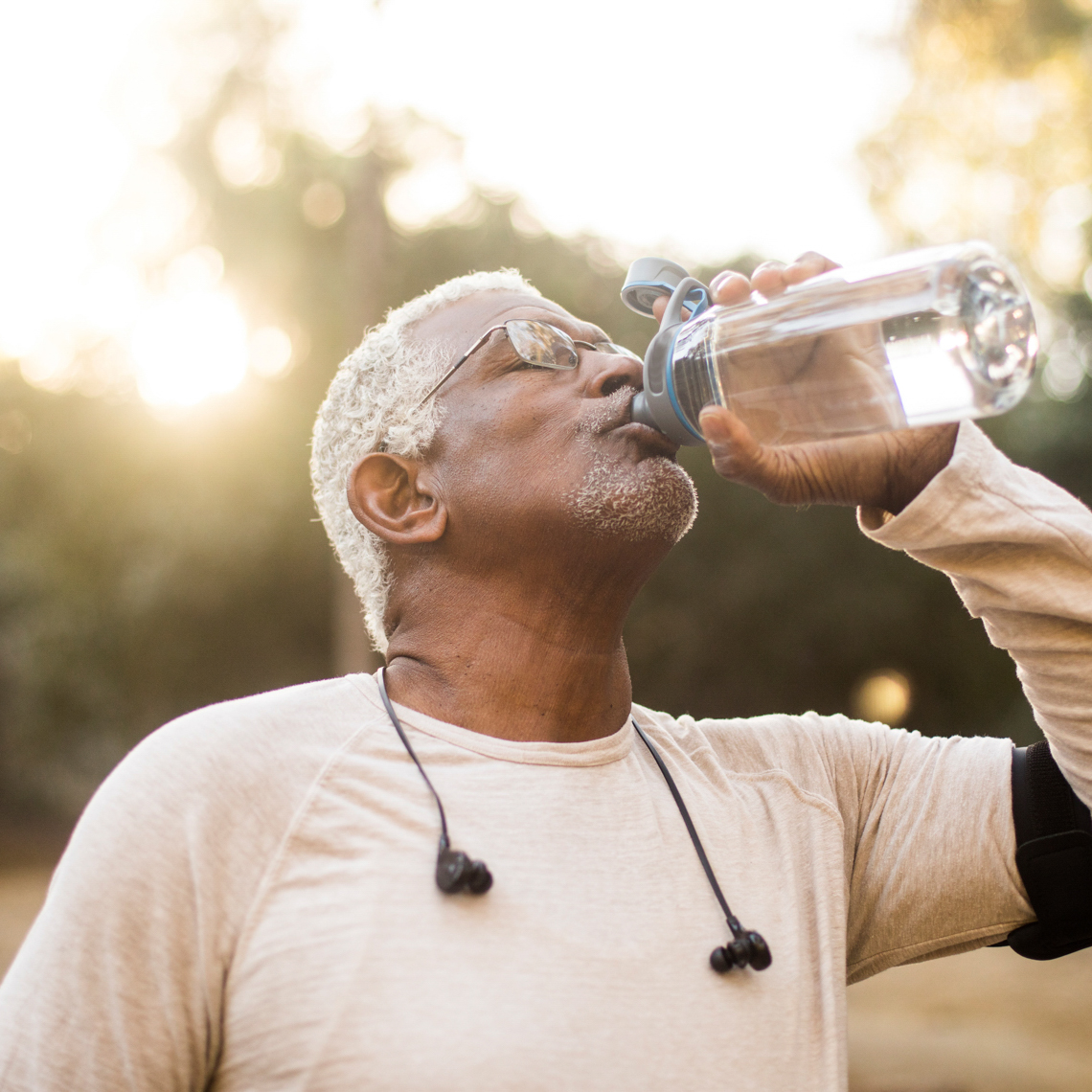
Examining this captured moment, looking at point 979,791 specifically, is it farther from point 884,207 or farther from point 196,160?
point 196,160

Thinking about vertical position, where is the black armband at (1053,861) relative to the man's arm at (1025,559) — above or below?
below

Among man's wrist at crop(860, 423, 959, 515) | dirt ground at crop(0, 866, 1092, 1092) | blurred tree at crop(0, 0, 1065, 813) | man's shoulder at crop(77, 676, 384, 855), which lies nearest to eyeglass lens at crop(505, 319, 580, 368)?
man's wrist at crop(860, 423, 959, 515)

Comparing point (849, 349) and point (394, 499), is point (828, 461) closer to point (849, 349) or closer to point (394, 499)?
point (849, 349)

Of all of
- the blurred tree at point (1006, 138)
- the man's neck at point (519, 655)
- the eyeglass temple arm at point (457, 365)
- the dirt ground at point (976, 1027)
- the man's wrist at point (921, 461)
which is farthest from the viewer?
the blurred tree at point (1006, 138)

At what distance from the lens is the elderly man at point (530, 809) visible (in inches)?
54.2

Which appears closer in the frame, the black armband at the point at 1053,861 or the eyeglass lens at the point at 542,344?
the black armband at the point at 1053,861

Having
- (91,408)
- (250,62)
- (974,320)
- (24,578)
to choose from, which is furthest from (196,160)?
(974,320)

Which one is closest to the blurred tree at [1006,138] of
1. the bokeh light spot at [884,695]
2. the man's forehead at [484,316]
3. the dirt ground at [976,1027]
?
the bokeh light spot at [884,695]

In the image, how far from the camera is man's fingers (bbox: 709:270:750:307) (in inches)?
68.2

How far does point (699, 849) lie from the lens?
5.53 feet

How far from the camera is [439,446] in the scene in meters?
2.06

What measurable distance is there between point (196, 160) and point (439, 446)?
801 cm

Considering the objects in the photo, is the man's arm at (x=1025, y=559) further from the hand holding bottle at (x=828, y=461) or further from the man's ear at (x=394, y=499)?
the man's ear at (x=394, y=499)

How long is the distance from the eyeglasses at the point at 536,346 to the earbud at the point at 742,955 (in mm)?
1099
